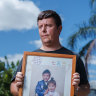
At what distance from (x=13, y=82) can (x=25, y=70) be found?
0.24 metres

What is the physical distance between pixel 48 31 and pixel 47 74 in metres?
0.42

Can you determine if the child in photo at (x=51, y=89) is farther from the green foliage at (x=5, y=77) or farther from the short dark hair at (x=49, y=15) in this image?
the green foliage at (x=5, y=77)

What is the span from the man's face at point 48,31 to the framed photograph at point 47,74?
0.57 ft

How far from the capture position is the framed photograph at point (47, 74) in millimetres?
2041

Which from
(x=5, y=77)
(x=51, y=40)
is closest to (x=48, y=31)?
(x=51, y=40)

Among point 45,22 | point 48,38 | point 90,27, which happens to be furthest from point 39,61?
point 90,27

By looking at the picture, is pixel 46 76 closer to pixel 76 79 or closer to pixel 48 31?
pixel 76 79

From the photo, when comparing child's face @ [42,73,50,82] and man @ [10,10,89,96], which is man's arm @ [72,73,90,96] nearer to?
man @ [10,10,89,96]

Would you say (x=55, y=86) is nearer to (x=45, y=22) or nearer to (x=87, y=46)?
(x=45, y=22)

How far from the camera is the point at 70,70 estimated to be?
82.2 inches

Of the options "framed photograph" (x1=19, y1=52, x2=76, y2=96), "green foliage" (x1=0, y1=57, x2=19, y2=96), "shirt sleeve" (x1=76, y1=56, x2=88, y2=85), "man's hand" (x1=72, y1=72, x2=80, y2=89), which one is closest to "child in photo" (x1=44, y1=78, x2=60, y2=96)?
"framed photograph" (x1=19, y1=52, x2=76, y2=96)

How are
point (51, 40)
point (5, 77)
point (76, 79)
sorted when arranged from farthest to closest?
point (5, 77), point (51, 40), point (76, 79)

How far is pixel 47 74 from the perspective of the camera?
208cm

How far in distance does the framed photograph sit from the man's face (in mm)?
175
